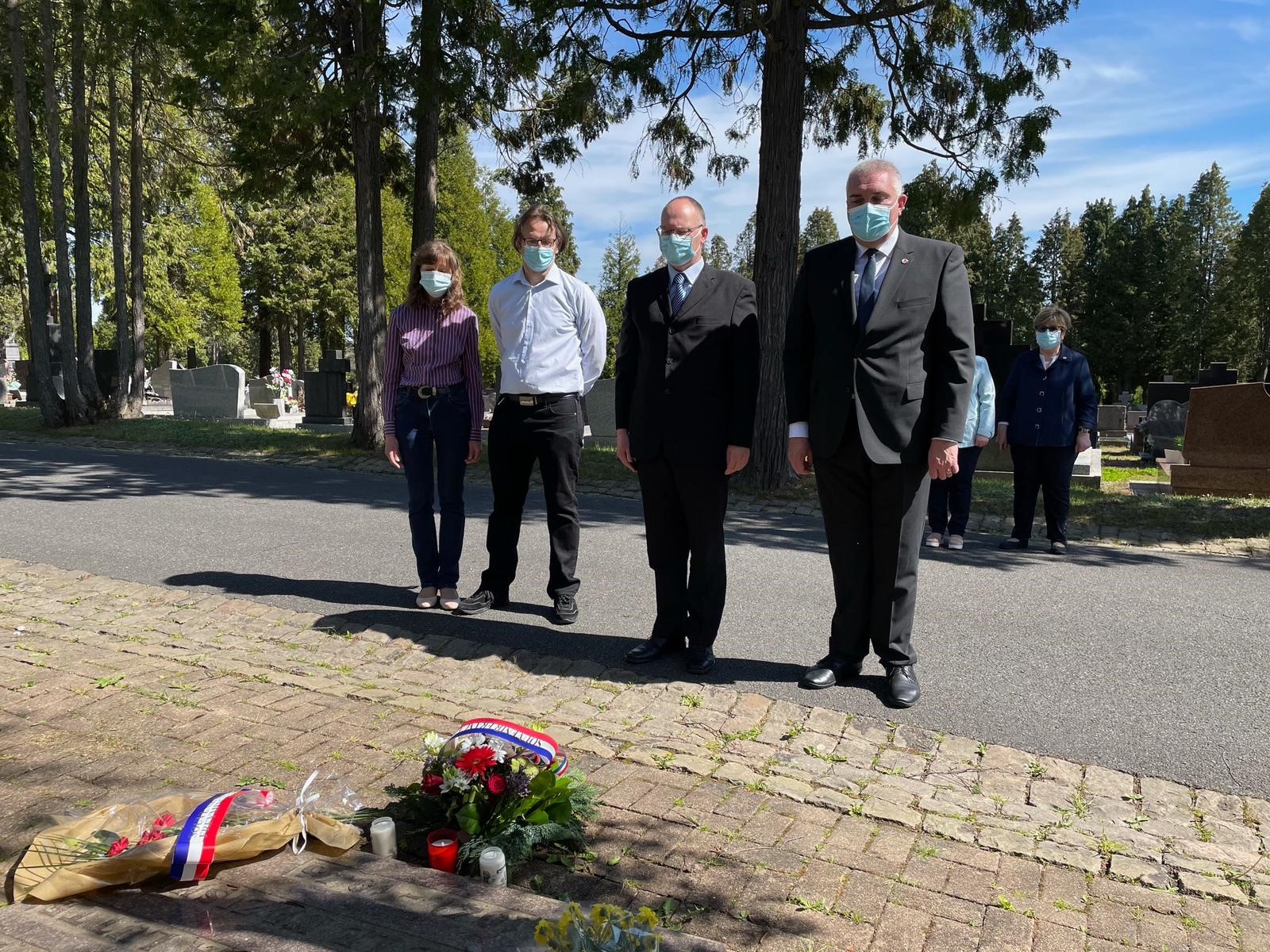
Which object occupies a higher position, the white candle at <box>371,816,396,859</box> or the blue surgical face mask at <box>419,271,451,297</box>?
the blue surgical face mask at <box>419,271,451,297</box>

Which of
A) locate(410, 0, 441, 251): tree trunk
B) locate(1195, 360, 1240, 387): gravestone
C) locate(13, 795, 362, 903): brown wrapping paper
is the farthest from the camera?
locate(1195, 360, 1240, 387): gravestone

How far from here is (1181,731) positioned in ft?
13.1

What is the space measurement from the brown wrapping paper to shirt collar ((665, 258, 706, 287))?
2.83 m

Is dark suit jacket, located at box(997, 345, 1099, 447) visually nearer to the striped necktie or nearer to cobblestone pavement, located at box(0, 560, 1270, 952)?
the striped necktie

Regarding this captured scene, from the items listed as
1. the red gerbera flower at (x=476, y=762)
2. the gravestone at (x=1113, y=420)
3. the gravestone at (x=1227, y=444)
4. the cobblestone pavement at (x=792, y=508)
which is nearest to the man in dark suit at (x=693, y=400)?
the red gerbera flower at (x=476, y=762)

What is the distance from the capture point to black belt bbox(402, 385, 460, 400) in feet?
17.9

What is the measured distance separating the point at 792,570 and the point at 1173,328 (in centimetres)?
5876

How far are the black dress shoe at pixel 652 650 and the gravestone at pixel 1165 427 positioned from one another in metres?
19.2

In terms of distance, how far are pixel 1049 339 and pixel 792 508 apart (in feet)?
9.88

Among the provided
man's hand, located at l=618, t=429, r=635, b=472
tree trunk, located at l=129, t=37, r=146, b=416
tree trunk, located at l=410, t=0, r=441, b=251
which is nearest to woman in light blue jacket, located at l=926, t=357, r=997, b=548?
man's hand, located at l=618, t=429, r=635, b=472

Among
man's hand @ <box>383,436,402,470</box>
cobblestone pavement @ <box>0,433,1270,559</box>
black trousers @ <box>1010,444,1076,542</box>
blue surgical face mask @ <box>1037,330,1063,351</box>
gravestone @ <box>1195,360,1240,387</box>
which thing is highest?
gravestone @ <box>1195,360,1240,387</box>

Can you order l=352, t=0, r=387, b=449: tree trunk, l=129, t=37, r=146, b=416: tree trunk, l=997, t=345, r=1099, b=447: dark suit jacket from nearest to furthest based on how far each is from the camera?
l=997, t=345, r=1099, b=447: dark suit jacket, l=352, t=0, r=387, b=449: tree trunk, l=129, t=37, r=146, b=416: tree trunk

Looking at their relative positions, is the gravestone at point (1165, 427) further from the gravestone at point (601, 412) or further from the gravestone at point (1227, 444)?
the gravestone at point (601, 412)

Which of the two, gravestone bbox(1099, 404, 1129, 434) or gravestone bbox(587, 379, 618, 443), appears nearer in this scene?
gravestone bbox(587, 379, 618, 443)
